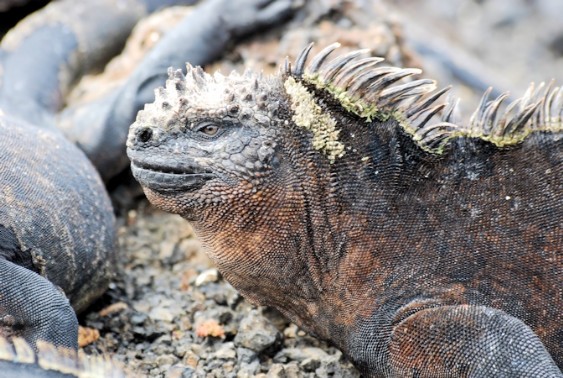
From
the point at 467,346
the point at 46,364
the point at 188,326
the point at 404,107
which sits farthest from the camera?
the point at 188,326

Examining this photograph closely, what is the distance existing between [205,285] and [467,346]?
209 centimetres

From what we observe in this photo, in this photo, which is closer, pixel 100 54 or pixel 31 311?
pixel 31 311

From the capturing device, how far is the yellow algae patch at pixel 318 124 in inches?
157

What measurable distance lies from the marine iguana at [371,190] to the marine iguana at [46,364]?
874mm

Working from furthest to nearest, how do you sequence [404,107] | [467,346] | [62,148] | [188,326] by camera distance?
[62,148]
[188,326]
[404,107]
[467,346]

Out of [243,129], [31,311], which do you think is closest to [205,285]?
[31,311]

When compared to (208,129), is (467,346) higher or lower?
lower

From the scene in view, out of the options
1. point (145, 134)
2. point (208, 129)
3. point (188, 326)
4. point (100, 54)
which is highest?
point (208, 129)

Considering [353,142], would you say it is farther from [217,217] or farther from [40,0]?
[40,0]

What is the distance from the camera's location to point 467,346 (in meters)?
3.78

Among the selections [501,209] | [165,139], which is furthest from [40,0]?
[501,209]

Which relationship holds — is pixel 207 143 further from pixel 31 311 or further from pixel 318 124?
pixel 31 311

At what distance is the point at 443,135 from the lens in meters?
4.03

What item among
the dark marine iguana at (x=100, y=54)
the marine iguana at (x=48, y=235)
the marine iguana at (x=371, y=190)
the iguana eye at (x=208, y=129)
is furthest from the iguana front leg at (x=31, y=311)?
the dark marine iguana at (x=100, y=54)
